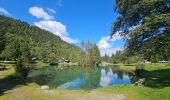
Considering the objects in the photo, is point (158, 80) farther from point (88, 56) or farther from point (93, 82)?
point (88, 56)

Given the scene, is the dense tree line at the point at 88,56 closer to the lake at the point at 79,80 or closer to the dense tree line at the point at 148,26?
the lake at the point at 79,80

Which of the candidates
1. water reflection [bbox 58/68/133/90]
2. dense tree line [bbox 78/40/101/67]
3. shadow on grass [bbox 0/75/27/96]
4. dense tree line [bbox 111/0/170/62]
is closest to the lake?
water reflection [bbox 58/68/133/90]

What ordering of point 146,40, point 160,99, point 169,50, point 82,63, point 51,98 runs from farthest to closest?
point 82,63, point 146,40, point 169,50, point 51,98, point 160,99

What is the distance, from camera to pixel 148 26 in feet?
84.0

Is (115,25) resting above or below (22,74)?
above

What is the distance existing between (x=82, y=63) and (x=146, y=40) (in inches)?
4936

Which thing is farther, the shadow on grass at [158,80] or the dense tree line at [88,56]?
the dense tree line at [88,56]

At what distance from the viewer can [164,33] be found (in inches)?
1087

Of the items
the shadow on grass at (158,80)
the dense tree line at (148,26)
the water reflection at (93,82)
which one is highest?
the dense tree line at (148,26)

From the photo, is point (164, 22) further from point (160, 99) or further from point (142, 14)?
point (160, 99)

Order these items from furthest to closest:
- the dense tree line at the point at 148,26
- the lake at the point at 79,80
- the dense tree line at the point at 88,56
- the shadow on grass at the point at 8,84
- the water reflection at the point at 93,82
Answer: the dense tree line at the point at 88,56 < the lake at the point at 79,80 < the water reflection at the point at 93,82 < the shadow on grass at the point at 8,84 < the dense tree line at the point at 148,26

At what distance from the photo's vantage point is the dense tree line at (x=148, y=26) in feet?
84.0

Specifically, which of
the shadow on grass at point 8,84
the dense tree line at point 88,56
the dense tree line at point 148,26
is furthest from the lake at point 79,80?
the dense tree line at point 88,56

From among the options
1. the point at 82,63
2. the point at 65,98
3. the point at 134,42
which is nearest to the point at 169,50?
the point at 134,42
